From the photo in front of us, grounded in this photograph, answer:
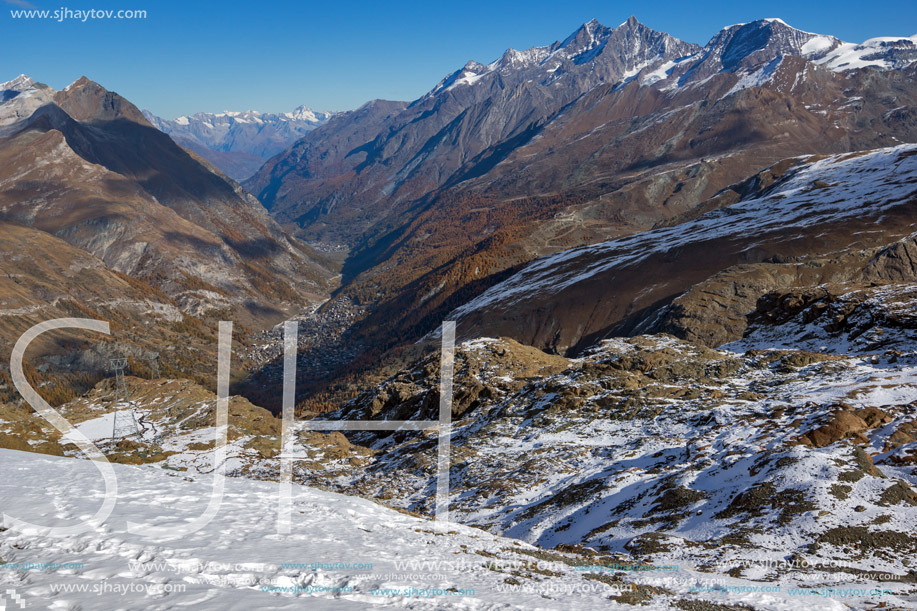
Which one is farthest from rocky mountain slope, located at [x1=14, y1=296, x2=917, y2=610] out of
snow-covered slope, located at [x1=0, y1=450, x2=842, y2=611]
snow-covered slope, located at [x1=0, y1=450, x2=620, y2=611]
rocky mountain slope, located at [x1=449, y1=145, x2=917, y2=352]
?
rocky mountain slope, located at [x1=449, y1=145, x2=917, y2=352]

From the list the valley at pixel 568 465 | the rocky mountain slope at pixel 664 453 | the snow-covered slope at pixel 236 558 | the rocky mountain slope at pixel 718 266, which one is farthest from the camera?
the rocky mountain slope at pixel 718 266

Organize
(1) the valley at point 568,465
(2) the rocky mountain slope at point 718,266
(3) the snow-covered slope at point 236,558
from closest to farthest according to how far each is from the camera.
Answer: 1. (3) the snow-covered slope at point 236,558
2. (1) the valley at point 568,465
3. (2) the rocky mountain slope at point 718,266

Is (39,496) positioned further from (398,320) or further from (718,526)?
(398,320)

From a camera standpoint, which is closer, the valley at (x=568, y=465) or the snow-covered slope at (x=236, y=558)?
the snow-covered slope at (x=236, y=558)

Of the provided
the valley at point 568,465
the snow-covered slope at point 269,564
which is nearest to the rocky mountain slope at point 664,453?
the valley at point 568,465

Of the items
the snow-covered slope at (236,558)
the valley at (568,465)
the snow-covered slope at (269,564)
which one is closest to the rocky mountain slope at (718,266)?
the valley at (568,465)

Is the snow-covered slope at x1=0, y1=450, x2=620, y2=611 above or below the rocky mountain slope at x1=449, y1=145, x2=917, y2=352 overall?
below

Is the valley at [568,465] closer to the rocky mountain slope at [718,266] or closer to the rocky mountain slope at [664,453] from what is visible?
the rocky mountain slope at [664,453]

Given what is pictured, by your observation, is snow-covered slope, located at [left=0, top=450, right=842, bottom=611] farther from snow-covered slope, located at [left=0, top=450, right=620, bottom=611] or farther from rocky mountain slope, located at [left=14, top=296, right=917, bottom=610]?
rocky mountain slope, located at [left=14, top=296, right=917, bottom=610]

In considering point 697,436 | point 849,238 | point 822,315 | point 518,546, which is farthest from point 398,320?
point 518,546

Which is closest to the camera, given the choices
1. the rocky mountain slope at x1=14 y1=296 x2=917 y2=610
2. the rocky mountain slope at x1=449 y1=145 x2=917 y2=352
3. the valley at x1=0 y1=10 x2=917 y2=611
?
the valley at x1=0 y1=10 x2=917 y2=611

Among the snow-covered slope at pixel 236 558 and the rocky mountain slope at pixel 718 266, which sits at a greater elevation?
the rocky mountain slope at pixel 718 266
